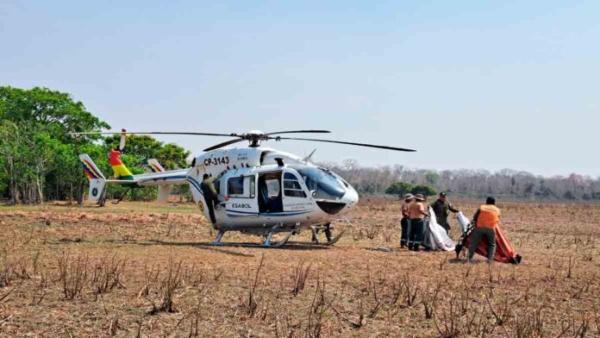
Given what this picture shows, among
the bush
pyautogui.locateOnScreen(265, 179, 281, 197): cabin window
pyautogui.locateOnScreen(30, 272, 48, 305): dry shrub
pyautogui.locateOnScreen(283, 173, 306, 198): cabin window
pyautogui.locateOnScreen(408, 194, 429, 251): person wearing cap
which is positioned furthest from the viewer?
the bush

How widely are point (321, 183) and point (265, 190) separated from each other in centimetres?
165

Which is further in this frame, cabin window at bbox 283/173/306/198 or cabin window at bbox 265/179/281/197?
cabin window at bbox 265/179/281/197

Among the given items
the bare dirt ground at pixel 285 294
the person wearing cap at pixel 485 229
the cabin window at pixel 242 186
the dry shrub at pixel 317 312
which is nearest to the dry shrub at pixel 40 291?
the bare dirt ground at pixel 285 294

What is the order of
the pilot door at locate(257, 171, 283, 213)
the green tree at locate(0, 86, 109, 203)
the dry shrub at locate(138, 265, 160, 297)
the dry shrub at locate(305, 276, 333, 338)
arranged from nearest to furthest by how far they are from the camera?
the dry shrub at locate(305, 276, 333, 338) < the dry shrub at locate(138, 265, 160, 297) < the pilot door at locate(257, 171, 283, 213) < the green tree at locate(0, 86, 109, 203)

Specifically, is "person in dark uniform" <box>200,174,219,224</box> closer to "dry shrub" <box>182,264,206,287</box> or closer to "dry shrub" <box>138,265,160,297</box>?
"dry shrub" <box>138,265,160,297</box>

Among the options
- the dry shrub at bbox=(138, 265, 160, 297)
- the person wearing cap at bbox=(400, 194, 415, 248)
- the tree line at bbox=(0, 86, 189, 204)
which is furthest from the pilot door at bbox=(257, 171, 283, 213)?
the tree line at bbox=(0, 86, 189, 204)

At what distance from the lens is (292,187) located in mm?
16719

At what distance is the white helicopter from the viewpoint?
54.1 feet

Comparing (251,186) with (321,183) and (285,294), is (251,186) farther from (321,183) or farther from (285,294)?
(285,294)

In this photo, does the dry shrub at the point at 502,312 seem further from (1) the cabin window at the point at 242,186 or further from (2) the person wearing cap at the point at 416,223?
(1) the cabin window at the point at 242,186

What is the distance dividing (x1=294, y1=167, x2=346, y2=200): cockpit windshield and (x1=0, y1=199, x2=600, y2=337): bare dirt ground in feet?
4.72

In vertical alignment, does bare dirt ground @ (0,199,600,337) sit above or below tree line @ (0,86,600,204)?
below

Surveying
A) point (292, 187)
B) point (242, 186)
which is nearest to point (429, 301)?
point (292, 187)

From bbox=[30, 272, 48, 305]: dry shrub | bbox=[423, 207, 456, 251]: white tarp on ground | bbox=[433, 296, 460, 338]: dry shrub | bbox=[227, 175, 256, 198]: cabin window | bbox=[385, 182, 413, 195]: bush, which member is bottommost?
bbox=[433, 296, 460, 338]: dry shrub
